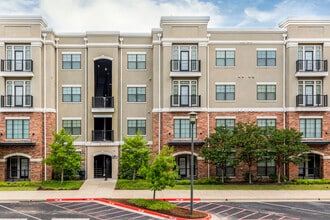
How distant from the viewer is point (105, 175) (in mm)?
35469

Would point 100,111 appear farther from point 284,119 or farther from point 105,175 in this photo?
point 284,119

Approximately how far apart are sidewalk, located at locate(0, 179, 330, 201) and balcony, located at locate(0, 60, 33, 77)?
1025cm

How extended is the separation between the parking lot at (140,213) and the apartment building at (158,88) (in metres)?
9.31

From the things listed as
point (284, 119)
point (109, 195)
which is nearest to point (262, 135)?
point (284, 119)

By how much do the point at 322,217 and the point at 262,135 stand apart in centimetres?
1121

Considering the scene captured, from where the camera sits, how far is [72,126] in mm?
36156

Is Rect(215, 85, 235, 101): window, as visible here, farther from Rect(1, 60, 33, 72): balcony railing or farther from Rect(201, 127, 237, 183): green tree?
Rect(1, 60, 33, 72): balcony railing

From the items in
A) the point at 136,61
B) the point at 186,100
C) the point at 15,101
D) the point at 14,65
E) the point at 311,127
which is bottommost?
the point at 311,127

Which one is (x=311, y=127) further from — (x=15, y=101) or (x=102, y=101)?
(x=15, y=101)

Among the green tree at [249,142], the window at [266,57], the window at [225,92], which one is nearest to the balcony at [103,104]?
the window at [225,92]

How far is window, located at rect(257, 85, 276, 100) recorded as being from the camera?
117 ft

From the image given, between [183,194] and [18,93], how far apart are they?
55.7 ft

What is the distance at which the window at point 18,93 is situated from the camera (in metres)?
33.8

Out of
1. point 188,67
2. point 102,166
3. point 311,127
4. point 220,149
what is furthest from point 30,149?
point 311,127
